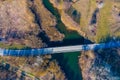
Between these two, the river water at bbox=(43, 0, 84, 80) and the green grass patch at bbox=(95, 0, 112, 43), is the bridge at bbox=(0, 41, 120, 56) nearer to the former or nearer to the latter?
the river water at bbox=(43, 0, 84, 80)

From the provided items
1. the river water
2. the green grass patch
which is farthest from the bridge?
the green grass patch

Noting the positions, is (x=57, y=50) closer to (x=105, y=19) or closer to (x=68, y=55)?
(x=68, y=55)

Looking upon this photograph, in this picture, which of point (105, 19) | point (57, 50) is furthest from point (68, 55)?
point (105, 19)

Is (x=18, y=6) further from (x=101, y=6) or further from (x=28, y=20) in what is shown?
(x=101, y=6)

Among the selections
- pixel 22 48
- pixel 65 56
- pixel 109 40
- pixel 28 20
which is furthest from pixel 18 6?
pixel 109 40

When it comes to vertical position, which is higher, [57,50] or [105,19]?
[105,19]

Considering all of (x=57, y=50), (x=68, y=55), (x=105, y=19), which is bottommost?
(x=68, y=55)

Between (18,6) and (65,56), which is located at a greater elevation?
(18,6)

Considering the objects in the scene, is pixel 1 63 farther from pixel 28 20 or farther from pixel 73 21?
pixel 73 21
